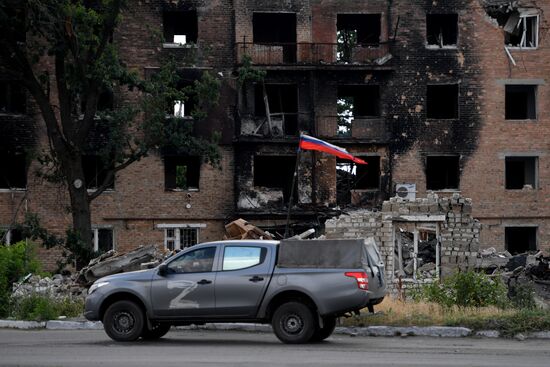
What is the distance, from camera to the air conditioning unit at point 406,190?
41.7 meters

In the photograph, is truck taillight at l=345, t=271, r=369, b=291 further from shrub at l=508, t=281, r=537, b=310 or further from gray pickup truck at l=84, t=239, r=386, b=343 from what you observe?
shrub at l=508, t=281, r=537, b=310

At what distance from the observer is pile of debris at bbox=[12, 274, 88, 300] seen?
23.8 m

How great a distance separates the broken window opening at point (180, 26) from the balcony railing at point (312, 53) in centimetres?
247

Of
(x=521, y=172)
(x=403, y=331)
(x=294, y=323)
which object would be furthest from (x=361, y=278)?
(x=521, y=172)

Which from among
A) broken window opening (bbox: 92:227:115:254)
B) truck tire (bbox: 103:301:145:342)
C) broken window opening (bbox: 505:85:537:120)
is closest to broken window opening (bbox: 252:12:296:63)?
broken window opening (bbox: 505:85:537:120)

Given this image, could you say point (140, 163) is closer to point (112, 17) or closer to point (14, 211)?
point (14, 211)

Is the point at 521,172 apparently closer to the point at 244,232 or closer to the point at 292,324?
the point at 244,232

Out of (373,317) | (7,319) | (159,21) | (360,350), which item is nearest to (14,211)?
(159,21)

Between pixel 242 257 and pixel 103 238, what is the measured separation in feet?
82.2

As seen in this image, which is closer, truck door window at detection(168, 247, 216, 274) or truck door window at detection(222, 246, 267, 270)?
truck door window at detection(222, 246, 267, 270)

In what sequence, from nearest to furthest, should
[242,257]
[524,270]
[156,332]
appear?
[242,257] → [156,332] → [524,270]

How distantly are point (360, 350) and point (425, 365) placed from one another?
7.50 feet

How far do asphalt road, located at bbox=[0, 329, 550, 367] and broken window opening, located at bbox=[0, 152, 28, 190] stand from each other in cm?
2306

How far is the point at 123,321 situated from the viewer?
17281mm
